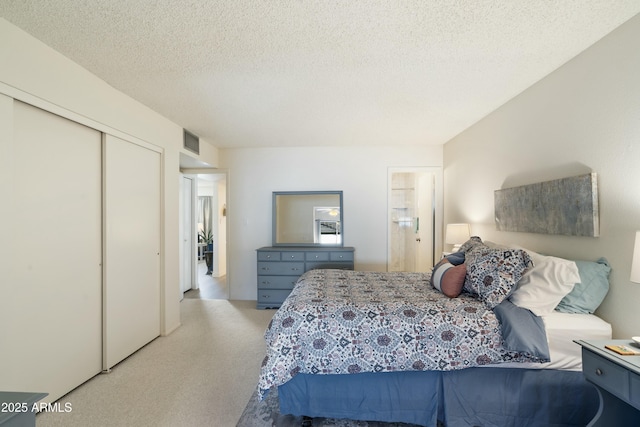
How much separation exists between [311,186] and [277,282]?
161 cm

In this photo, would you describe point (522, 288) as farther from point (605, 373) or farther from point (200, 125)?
point (200, 125)

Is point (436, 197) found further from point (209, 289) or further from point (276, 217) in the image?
point (209, 289)

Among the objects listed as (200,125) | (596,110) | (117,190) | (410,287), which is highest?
(200,125)

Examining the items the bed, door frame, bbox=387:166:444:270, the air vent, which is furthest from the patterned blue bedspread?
the air vent

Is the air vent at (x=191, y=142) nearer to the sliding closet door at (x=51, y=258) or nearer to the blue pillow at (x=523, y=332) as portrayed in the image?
the sliding closet door at (x=51, y=258)

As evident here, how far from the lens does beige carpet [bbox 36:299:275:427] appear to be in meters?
1.87

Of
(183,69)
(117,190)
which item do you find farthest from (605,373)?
(117,190)

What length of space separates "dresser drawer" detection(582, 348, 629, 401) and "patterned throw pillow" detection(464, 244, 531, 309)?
0.48m

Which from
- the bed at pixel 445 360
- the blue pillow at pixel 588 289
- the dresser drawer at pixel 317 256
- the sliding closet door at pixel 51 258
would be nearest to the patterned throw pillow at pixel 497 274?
the bed at pixel 445 360

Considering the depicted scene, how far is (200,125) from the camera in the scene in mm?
3449

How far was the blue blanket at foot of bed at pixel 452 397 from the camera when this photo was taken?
171 cm

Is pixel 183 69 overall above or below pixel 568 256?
above

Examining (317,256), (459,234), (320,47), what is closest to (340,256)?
(317,256)

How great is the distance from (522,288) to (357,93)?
205cm
